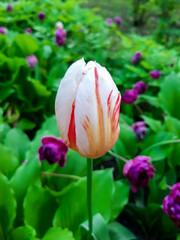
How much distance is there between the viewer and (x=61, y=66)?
2.00 m

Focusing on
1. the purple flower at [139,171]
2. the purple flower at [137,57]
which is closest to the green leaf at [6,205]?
the purple flower at [139,171]

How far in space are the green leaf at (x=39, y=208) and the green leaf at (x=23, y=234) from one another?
55mm

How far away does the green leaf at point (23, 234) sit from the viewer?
0.81 metres

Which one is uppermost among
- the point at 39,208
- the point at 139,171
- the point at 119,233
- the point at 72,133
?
the point at 72,133

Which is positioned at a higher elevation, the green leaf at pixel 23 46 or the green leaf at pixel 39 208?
the green leaf at pixel 23 46

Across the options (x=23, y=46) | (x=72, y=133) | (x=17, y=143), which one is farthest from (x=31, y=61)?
(x=72, y=133)

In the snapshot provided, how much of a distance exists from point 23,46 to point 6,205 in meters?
1.28

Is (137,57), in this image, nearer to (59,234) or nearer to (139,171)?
(139,171)

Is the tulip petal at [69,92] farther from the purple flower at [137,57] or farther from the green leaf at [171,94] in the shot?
the purple flower at [137,57]

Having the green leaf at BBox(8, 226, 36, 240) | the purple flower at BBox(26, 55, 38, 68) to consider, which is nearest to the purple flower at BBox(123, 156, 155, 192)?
the green leaf at BBox(8, 226, 36, 240)

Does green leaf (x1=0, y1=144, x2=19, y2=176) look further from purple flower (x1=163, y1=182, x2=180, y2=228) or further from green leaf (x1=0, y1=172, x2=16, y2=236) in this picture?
purple flower (x1=163, y1=182, x2=180, y2=228)

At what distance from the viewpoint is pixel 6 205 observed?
3.06 ft

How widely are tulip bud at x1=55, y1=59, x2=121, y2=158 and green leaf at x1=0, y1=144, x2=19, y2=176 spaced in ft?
2.08

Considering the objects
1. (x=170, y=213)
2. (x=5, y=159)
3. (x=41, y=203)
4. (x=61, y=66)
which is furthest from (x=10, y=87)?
(x=170, y=213)
